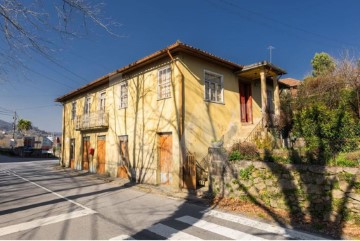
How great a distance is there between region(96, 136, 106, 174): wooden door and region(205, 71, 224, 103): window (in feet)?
27.1

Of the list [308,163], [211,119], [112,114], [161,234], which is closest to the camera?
[161,234]

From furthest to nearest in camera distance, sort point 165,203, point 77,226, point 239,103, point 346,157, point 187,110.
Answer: point 239,103
point 187,110
point 165,203
point 346,157
point 77,226

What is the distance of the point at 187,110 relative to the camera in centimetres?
1171

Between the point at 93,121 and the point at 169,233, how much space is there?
13.7 meters

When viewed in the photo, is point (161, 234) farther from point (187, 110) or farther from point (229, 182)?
point (187, 110)

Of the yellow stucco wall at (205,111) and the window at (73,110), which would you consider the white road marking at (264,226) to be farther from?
the window at (73,110)

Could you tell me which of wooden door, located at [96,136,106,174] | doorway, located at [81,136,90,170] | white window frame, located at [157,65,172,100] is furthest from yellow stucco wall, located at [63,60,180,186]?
doorway, located at [81,136,90,170]

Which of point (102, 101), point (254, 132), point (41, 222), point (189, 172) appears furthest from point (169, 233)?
point (102, 101)

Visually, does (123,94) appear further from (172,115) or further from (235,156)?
(235,156)

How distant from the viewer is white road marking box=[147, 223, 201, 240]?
18.1 feet

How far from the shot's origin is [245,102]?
15.8 metres

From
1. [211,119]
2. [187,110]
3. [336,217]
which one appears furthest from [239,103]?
[336,217]

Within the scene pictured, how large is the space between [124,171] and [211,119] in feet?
19.7

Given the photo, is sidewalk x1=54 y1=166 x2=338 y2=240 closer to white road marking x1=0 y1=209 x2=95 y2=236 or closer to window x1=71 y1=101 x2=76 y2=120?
white road marking x1=0 y1=209 x2=95 y2=236
